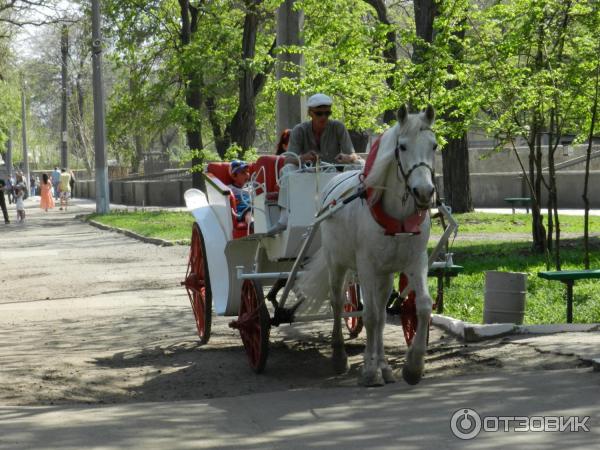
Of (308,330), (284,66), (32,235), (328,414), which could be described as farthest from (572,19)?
(32,235)

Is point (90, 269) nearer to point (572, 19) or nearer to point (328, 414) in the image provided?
point (572, 19)

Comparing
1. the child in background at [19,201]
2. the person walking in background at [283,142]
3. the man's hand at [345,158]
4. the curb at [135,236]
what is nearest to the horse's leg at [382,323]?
the man's hand at [345,158]

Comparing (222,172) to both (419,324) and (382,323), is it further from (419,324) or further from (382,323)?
(419,324)

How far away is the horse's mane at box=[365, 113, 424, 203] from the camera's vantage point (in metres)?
7.77

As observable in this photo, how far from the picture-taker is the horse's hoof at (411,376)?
7.86m

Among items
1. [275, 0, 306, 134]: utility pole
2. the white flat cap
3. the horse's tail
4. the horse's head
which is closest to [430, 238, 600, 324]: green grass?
the horse's tail

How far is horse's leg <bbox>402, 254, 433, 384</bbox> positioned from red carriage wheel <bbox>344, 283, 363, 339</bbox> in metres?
2.15

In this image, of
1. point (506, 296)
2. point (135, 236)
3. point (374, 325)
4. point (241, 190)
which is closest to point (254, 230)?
point (241, 190)

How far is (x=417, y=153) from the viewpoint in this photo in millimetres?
7645

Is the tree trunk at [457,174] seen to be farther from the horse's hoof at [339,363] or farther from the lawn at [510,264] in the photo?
the horse's hoof at [339,363]

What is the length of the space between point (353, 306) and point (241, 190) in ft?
4.93

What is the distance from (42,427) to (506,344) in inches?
165

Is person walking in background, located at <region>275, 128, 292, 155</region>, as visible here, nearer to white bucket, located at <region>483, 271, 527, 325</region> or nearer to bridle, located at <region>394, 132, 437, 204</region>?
white bucket, located at <region>483, 271, 527, 325</region>

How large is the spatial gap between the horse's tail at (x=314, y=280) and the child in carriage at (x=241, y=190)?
4.29 ft
